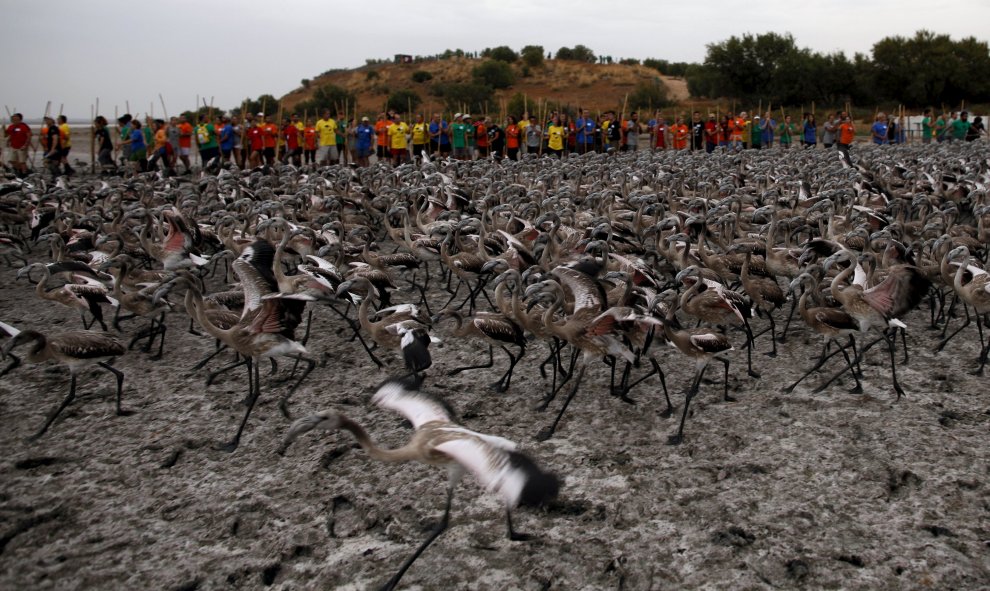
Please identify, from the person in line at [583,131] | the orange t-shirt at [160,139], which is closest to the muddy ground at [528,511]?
the orange t-shirt at [160,139]

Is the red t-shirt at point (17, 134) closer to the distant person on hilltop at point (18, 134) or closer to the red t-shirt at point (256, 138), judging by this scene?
the distant person on hilltop at point (18, 134)

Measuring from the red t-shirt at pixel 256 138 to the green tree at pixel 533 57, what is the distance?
210ft

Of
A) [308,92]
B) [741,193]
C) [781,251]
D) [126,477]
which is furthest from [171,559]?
[308,92]

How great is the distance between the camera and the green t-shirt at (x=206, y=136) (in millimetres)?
26172

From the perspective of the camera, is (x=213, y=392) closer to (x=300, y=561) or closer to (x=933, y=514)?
(x=300, y=561)

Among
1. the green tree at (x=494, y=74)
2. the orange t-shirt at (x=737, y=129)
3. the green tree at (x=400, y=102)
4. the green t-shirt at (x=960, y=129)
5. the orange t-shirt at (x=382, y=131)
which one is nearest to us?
the orange t-shirt at (x=382, y=131)

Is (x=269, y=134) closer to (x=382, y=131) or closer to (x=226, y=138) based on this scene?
(x=226, y=138)

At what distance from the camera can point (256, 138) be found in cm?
2697

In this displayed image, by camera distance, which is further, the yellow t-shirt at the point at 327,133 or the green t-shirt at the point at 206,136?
the yellow t-shirt at the point at 327,133

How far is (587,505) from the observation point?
18.9ft

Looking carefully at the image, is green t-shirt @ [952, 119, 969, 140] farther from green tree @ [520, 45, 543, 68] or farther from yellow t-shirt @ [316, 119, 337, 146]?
green tree @ [520, 45, 543, 68]

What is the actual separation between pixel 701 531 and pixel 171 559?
11.8 ft

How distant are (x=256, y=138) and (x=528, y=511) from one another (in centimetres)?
2401

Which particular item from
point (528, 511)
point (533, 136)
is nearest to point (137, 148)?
point (533, 136)
